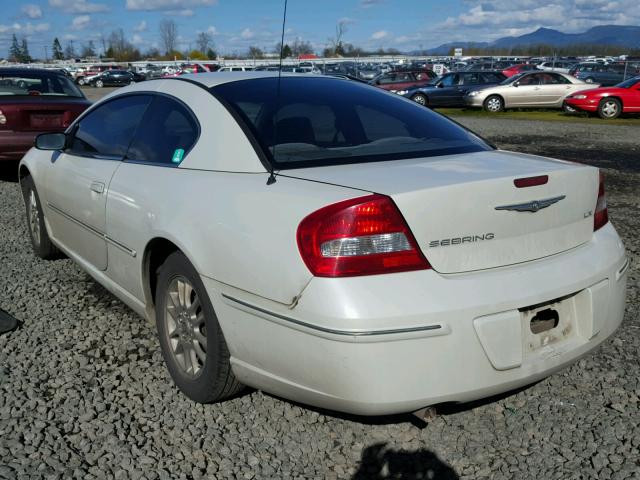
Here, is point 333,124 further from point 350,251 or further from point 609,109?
point 609,109

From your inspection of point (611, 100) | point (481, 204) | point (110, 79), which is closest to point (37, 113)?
Answer: point (481, 204)

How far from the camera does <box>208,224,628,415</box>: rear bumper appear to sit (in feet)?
6.98

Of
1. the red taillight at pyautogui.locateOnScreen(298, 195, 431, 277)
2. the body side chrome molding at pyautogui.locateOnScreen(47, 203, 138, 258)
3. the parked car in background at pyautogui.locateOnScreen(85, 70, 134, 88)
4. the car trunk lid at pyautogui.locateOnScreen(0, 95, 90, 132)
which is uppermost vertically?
the red taillight at pyautogui.locateOnScreen(298, 195, 431, 277)

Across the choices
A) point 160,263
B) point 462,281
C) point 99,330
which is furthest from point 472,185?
point 99,330

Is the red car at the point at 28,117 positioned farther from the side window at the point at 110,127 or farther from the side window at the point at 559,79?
the side window at the point at 559,79

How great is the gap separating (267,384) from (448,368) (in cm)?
71

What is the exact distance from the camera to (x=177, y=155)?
10.2 feet

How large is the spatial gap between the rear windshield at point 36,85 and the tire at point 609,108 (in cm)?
1522

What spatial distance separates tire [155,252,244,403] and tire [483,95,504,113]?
67.0 feet

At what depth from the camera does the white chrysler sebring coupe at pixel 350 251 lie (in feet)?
7.13

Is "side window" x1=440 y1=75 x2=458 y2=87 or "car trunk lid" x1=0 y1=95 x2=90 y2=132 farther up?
"car trunk lid" x1=0 y1=95 x2=90 y2=132

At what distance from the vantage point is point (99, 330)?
383cm

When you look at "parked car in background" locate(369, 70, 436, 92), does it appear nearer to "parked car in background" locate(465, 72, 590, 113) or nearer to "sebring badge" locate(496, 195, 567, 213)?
"parked car in background" locate(465, 72, 590, 113)

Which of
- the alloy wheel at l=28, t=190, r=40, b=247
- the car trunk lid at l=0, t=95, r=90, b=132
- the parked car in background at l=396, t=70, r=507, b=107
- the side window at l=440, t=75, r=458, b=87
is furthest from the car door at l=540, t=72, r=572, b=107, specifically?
the alloy wheel at l=28, t=190, r=40, b=247
